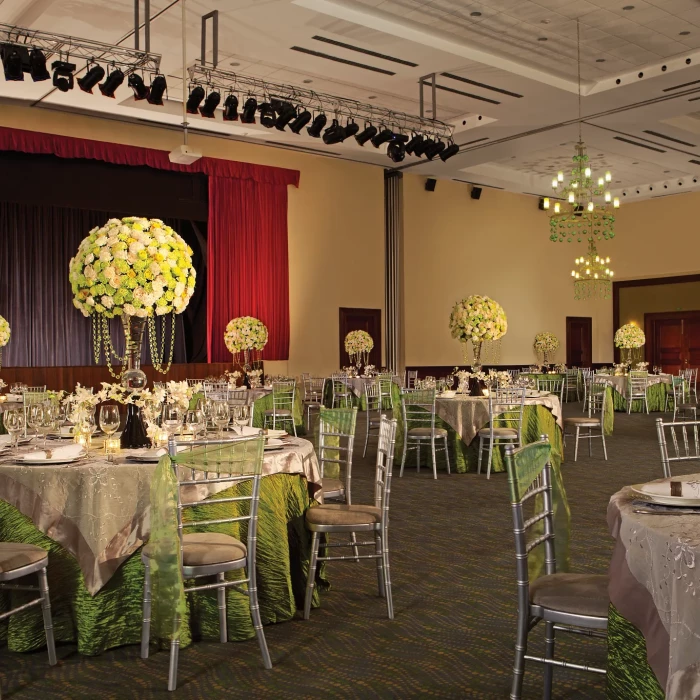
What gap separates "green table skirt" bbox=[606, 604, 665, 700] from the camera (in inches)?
90.8

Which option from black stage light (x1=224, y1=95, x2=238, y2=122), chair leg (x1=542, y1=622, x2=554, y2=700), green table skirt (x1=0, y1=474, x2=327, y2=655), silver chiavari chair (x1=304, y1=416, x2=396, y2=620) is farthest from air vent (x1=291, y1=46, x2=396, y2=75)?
chair leg (x1=542, y1=622, x2=554, y2=700)

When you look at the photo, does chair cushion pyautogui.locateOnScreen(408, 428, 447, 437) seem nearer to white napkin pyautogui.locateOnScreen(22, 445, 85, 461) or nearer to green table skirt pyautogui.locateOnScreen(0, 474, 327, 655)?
green table skirt pyautogui.locateOnScreen(0, 474, 327, 655)

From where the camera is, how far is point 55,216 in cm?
1409

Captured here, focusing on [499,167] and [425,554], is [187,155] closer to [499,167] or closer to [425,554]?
[425,554]

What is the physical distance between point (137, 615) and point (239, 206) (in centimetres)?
1284

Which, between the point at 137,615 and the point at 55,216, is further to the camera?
the point at 55,216

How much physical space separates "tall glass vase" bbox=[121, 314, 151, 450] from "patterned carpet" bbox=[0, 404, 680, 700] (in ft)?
3.24

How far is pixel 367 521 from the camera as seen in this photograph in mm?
3928

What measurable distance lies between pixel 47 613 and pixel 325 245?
46.6ft

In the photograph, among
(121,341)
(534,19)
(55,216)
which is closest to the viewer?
(534,19)

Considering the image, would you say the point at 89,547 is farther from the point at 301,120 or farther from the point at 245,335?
the point at 245,335

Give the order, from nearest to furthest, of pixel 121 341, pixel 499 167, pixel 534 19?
pixel 534 19 < pixel 121 341 < pixel 499 167

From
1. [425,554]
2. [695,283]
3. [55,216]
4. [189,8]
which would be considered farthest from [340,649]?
[695,283]

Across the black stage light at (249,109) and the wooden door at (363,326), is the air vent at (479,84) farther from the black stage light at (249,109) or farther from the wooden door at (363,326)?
the wooden door at (363,326)
